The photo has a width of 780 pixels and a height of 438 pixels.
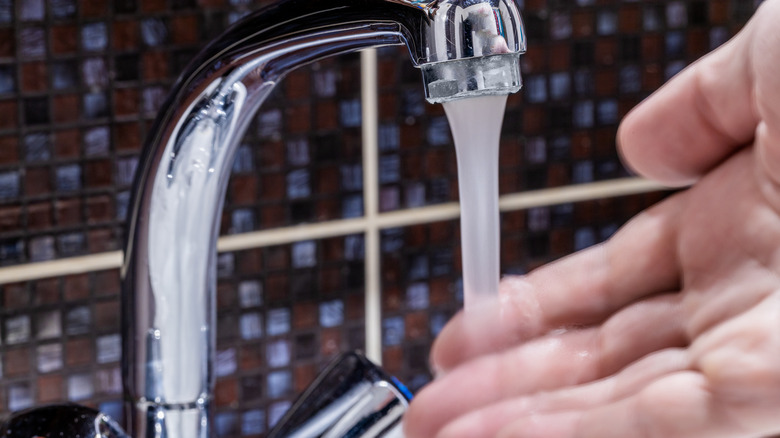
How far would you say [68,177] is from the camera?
446 mm

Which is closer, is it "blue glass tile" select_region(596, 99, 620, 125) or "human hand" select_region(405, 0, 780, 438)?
"human hand" select_region(405, 0, 780, 438)

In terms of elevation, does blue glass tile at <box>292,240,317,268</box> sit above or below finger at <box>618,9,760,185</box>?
below

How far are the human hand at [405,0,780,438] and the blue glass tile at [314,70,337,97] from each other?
13cm

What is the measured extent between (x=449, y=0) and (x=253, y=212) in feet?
0.73

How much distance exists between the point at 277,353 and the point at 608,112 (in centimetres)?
23

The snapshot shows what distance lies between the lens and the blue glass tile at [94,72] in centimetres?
44

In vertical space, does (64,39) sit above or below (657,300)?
above

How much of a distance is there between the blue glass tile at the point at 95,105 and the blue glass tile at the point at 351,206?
0.13 meters

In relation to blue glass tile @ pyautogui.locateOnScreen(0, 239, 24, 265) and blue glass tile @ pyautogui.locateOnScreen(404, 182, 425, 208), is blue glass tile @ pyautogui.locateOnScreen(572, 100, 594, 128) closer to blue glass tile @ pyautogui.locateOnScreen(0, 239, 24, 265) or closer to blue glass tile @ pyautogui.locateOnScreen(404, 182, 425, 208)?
blue glass tile @ pyautogui.locateOnScreen(404, 182, 425, 208)

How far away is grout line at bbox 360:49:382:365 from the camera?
498 millimetres

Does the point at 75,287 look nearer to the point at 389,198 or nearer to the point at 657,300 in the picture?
the point at 389,198

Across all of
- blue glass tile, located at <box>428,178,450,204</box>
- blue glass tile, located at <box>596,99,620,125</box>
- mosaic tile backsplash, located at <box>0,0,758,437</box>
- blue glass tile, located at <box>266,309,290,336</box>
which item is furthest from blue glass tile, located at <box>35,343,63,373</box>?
blue glass tile, located at <box>596,99,620,125</box>

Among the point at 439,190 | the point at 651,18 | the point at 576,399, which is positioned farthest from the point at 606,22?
the point at 576,399

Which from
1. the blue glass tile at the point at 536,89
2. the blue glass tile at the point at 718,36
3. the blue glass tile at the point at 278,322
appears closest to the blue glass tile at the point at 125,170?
the blue glass tile at the point at 278,322
